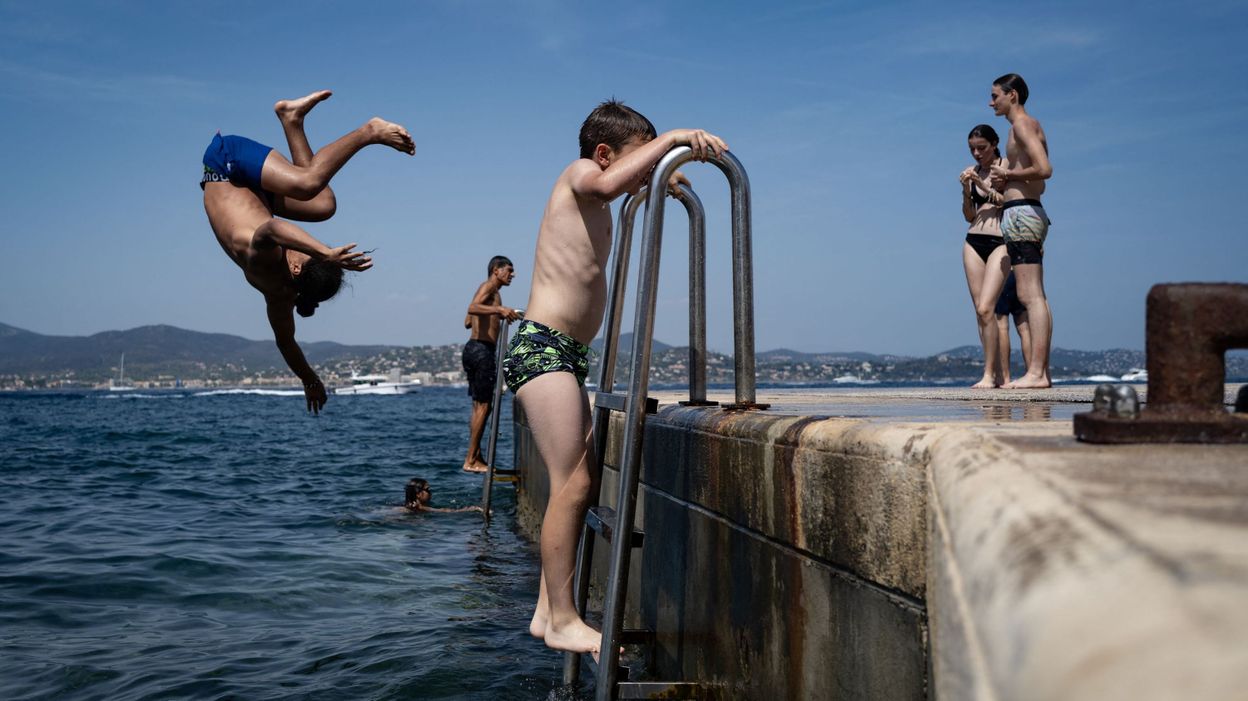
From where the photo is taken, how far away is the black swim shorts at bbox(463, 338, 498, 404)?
1281 cm

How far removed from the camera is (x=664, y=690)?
2977 mm

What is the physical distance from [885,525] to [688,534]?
5.12 ft

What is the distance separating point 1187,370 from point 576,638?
2321mm

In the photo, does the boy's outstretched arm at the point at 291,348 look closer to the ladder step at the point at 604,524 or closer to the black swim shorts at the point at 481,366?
the ladder step at the point at 604,524

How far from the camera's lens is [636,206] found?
3.83m

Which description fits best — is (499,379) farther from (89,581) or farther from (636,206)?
(636,206)

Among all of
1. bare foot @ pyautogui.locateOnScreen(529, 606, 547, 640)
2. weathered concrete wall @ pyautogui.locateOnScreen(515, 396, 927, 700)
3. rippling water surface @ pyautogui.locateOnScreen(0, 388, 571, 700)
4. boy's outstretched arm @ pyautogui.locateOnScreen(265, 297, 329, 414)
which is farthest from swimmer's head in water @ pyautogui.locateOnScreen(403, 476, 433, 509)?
bare foot @ pyautogui.locateOnScreen(529, 606, 547, 640)

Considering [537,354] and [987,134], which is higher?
[987,134]

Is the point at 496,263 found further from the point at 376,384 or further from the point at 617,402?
the point at 376,384

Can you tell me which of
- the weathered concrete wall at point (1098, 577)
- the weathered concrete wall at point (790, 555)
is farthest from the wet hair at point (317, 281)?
the weathered concrete wall at point (1098, 577)

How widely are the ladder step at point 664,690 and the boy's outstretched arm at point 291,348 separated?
9.08 ft

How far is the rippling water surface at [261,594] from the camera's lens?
16.7ft

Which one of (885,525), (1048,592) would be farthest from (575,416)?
(1048,592)

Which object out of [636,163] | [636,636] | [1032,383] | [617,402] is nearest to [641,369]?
[617,402]
